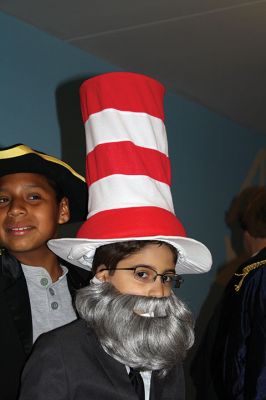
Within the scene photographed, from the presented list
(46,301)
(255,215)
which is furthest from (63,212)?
(255,215)

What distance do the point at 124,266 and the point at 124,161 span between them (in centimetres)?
24

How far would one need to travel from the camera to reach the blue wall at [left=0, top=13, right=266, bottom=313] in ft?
8.71

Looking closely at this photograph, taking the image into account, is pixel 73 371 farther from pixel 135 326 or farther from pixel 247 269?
pixel 247 269

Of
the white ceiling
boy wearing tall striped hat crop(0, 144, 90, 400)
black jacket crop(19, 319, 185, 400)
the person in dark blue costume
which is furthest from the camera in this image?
the white ceiling

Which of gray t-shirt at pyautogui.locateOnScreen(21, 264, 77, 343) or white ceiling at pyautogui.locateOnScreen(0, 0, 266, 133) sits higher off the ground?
white ceiling at pyautogui.locateOnScreen(0, 0, 266, 133)

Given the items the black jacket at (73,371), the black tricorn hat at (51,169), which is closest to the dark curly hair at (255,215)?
the black tricorn hat at (51,169)

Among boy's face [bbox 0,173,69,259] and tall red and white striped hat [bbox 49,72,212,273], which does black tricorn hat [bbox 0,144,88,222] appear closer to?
boy's face [bbox 0,173,69,259]

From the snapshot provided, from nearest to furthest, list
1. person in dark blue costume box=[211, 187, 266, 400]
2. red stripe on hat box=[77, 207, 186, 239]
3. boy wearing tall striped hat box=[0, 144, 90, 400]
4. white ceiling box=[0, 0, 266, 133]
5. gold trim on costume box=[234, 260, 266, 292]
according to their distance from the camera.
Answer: red stripe on hat box=[77, 207, 186, 239] → boy wearing tall striped hat box=[0, 144, 90, 400] → person in dark blue costume box=[211, 187, 266, 400] → gold trim on costume box=[234, 260, 266, 292] → white ceiling box=[0, 0, 266, 133]

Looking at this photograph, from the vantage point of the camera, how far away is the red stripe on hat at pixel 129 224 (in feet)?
4.46

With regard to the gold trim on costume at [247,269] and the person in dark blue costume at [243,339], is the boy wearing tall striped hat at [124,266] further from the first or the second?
the gold trim on costume at [247,269]

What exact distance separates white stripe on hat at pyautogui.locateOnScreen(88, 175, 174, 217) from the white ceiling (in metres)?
1.33

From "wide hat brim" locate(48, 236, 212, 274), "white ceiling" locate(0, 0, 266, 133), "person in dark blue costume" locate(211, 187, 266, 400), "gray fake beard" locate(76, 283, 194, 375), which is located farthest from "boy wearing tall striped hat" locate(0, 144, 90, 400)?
"white ceiling" locate(0, 0, 266, 133)

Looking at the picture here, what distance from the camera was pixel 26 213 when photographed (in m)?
1.58

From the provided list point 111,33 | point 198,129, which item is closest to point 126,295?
point 111,33
